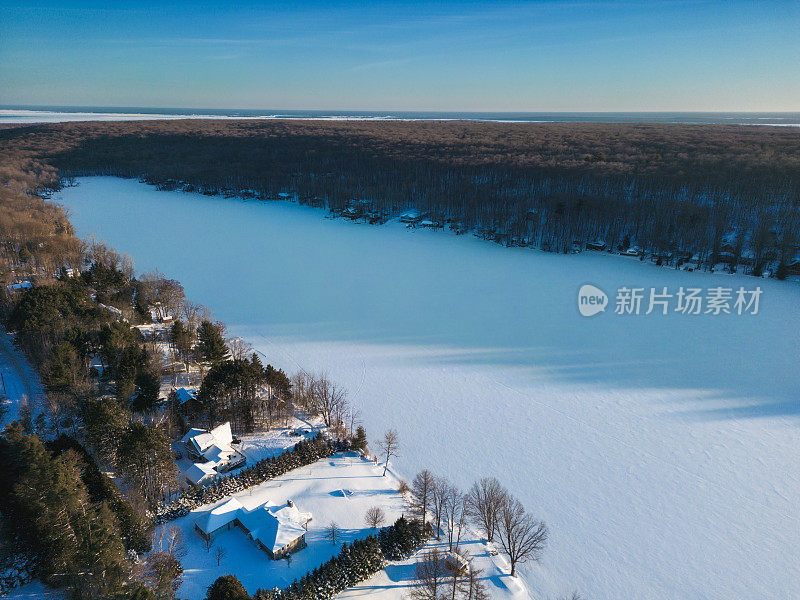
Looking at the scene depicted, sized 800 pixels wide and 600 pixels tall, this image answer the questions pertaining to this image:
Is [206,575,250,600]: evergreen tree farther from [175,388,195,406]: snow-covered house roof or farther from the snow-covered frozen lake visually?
[175,388,195,406]: snow-covered house roof

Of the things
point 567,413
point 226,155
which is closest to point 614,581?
point 567,413

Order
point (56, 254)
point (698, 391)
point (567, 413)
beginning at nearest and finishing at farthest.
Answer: point (567, 413) → point (698, 391) → point (56, 254)

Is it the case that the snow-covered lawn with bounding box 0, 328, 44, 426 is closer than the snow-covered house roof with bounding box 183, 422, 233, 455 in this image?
No

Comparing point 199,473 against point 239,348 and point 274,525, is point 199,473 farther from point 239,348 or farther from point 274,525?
point 239,348

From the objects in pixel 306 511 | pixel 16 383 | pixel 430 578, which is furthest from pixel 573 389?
pixel 16 383

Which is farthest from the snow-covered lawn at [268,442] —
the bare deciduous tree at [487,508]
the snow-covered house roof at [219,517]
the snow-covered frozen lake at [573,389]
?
the bare deciduous tree at [487,508]

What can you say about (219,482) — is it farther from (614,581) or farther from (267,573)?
(614,581)

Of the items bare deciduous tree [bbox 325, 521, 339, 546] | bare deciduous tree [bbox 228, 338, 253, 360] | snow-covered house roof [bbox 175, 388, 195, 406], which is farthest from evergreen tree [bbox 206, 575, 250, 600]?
bare deciduous tree [bbox 228, 338, 253, 360]
